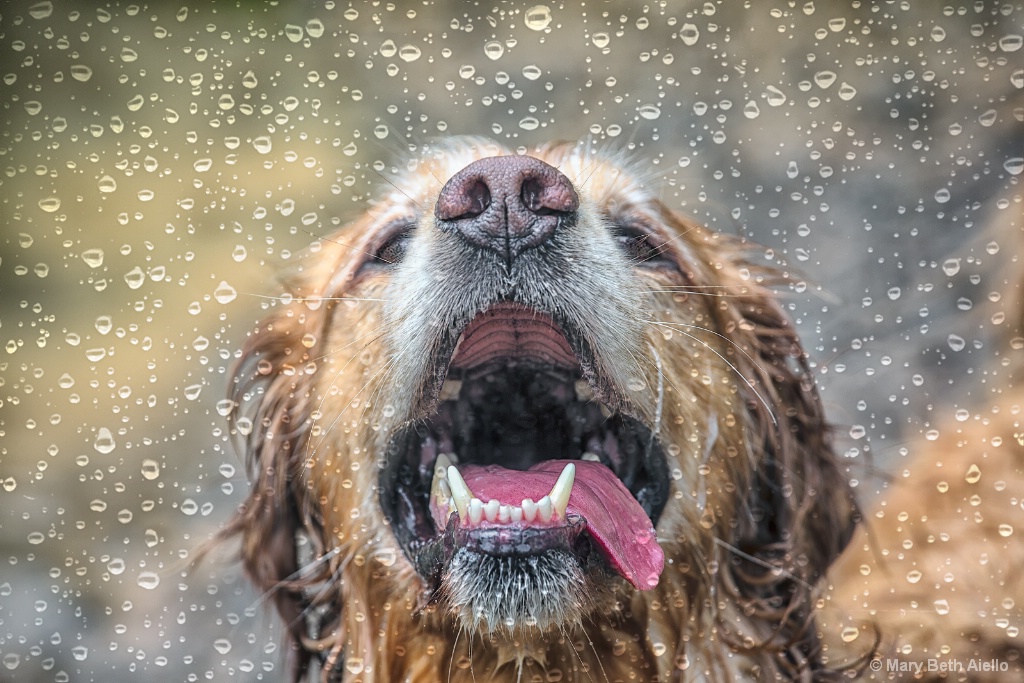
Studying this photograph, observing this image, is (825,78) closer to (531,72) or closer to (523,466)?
(531,72)

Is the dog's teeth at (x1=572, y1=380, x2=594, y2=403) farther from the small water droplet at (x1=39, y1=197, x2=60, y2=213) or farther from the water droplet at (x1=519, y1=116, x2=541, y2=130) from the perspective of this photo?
the small water droplet at (x1=39, y1=197, x2=60, y2=213)

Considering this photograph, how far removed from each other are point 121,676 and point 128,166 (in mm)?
995

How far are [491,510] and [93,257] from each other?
103cm

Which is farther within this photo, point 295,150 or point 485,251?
point 295,150

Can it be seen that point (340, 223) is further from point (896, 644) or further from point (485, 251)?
point (896, 644)

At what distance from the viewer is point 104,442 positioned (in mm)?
1554

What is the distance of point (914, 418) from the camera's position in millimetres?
1604

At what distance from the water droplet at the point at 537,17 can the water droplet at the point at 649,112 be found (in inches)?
9.9

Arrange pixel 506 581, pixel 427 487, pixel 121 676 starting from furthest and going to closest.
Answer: pixel 121 676, pixel 427 487, pixel 506 581

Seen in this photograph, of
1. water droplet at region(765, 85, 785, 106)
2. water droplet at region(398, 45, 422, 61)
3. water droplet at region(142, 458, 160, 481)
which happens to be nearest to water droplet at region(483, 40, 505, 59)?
water droplet at region(398, 45, 422, 61)

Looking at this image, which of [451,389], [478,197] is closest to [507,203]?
[478,197]

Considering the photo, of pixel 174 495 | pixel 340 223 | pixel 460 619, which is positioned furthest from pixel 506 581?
pixel 174 495

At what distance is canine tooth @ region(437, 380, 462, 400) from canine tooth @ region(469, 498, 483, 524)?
240mm

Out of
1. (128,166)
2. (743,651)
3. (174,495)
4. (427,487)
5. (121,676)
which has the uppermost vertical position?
(128,166)
